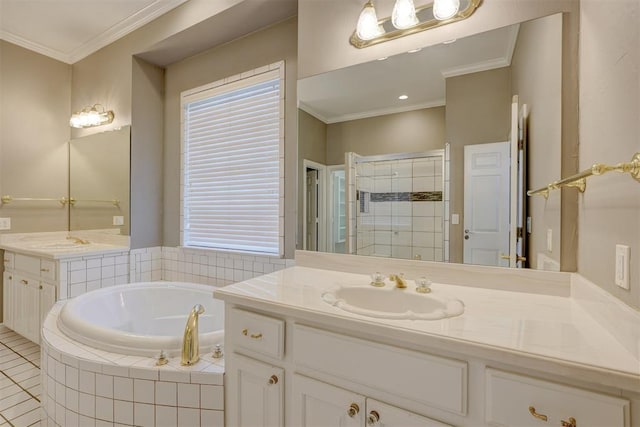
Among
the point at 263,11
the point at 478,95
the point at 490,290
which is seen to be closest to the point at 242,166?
the point at 263,11

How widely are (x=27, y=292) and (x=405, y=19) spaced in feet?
11.1

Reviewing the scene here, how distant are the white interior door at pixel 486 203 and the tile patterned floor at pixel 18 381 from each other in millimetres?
2490

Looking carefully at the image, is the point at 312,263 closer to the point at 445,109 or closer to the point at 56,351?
the point at 445,109

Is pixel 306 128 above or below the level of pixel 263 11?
below

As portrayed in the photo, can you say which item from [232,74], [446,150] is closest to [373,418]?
[446,150]

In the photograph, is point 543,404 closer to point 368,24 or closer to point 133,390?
point 133,390

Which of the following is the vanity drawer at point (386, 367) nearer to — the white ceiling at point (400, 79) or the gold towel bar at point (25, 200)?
the white ceiling at point (400, 79)

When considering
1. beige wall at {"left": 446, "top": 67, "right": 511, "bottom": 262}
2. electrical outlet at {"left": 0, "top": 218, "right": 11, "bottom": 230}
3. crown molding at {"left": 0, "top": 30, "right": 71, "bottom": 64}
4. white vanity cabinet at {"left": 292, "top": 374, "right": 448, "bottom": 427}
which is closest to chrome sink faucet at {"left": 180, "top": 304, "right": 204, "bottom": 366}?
white vanity cabinet at {"left": 292, "top": 374, "right": 448, "bottom": 427}

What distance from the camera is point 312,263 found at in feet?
5.85

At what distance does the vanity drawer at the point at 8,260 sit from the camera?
269 cm

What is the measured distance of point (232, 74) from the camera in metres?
2.45

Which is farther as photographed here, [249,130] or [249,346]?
[249,130]

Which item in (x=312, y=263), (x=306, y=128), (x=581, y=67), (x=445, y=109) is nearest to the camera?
(x=581, y=67)

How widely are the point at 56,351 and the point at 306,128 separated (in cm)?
174
